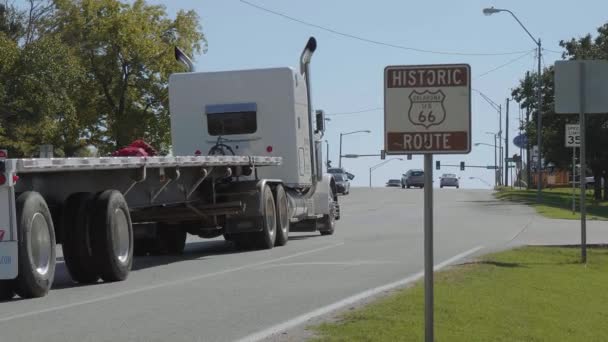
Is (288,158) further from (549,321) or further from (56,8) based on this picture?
(56,8)

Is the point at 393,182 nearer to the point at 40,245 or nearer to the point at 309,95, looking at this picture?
the point at 309,95

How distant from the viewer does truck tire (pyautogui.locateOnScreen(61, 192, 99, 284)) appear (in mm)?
13672

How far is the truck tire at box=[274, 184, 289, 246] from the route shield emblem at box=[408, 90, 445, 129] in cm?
1389

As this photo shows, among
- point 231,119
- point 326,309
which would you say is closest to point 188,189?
point 231,119

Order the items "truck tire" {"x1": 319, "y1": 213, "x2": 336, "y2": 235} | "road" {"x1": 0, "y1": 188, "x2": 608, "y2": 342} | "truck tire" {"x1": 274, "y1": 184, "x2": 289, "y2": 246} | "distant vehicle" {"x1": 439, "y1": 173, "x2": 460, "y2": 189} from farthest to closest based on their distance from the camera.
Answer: "distant vehicle" {"x1": 439, "y1": 173, "x2": 460, "y2": 189}
"truck tire" {"x1": 319, "y1": 213, "x2": 336, "y2": 235}
"truck tire" {"x1": 274, "y1": 184, "x2": 289, "y2": 246}
"road" {"x1": 0, "y1": 188, "x2": 608, "y2": 342}

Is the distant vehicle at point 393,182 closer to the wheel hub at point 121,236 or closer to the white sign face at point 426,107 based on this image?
the wheel hub at point 121,236

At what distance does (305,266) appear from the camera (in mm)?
16703

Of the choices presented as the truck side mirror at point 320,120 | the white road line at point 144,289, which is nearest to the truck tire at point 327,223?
the truck side mirror at point 320,120

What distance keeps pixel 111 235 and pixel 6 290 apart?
194cm

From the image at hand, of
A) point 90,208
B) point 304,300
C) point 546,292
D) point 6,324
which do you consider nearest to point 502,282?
point 546,292

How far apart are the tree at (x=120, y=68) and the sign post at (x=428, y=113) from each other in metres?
52.0

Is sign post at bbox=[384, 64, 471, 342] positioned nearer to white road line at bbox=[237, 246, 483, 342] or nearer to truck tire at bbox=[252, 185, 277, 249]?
white road line at bbox=[237, 246, 483, 342]

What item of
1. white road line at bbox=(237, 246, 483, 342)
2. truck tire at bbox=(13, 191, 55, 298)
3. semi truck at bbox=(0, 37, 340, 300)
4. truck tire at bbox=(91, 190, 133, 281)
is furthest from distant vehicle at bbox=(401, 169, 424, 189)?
truck tire at bbox=(13, 191, 55, 298)

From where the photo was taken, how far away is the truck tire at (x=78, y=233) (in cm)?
1367
